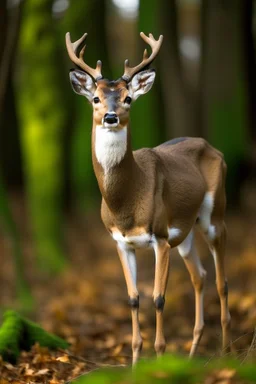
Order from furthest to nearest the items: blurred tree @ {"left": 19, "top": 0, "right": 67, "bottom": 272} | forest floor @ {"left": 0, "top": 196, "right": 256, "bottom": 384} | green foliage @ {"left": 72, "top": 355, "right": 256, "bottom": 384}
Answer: blurred tree @ {"left": 19, "top": 0, "right": 67, "bottom": 272} < forest floor @ {"left": 0, "top": 196, "right": 256, "bottom": 384} < green foliage @ {"left": 72, "top": 355, "right": 256, "bottom": 384}

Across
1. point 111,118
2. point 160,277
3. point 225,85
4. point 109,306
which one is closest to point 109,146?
point 111,118

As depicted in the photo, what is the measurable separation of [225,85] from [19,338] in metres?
11.9

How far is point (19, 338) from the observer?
8.30m

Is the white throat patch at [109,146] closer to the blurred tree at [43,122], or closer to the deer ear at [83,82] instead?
the deer ear at [83,82]

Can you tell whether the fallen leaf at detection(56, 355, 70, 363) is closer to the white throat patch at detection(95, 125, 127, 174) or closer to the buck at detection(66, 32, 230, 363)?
the buck at detection(66, 32, 230, 363)

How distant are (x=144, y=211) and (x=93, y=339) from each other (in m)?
3.81

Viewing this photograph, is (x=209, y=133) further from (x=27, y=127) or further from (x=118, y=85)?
(x=118, y=85)

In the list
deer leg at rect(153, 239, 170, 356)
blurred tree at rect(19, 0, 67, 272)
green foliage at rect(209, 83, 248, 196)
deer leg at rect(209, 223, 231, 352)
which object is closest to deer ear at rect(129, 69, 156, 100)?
deer leg at rect(153, 239, 170, 356)

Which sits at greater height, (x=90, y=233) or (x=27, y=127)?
(x=27, y=127)

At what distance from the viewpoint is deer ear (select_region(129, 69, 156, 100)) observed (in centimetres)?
748

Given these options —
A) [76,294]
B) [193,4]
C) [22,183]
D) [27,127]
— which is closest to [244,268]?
[76,294]

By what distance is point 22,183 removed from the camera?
2852cm

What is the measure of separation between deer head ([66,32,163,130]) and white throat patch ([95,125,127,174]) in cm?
6

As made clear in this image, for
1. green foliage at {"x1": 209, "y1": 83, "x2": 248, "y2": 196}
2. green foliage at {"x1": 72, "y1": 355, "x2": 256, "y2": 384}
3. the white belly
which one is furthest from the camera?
green foliage at {"x1": 209, "y1": 83, "x2": 248, "y2": 196}
